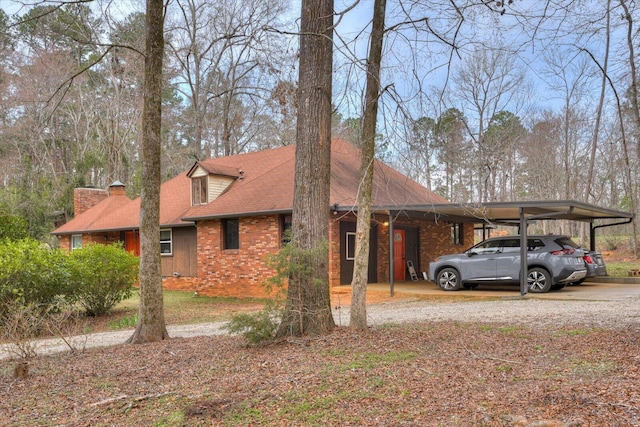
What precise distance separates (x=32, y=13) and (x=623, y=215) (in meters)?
17.0

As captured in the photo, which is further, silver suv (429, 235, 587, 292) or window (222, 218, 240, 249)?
window (222, 218, 240, 249)

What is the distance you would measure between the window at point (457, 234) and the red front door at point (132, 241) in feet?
45.1

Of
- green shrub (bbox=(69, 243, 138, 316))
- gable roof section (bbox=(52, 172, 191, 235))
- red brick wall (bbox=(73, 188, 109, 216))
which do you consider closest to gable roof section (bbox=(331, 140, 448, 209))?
gable roof section (bbox=(52, 172, 191, 235))

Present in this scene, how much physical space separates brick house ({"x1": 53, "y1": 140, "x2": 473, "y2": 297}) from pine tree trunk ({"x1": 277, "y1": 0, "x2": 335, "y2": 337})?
23.3 feet

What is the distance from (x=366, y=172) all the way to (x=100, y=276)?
342 inches

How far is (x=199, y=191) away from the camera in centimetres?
2048

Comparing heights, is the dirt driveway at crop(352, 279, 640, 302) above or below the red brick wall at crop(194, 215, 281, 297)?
below

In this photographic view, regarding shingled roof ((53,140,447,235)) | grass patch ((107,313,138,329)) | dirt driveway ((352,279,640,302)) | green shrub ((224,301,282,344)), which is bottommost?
grass patch ((107,313,138,329))

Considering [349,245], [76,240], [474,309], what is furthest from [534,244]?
[76,240]

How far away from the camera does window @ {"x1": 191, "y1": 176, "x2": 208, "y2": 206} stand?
2019 centimetres

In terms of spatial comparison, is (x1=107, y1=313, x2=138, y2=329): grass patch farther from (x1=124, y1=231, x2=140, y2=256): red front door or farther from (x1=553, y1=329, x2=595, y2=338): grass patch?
(x1=124, y1=231, x2=140, y2=256): red front door

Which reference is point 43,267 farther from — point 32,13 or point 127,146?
point 127,146

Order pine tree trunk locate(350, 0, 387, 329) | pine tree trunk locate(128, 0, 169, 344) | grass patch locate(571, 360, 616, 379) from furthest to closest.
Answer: pine tree trunk locate(128, 0, 169, 344) < pine tree trunk locate(350, 0, 387, 329) < grass patch locate(571, 360, 616, 379)

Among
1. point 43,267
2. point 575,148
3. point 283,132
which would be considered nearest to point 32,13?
point 43,267
